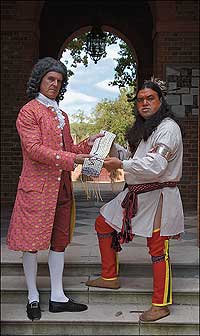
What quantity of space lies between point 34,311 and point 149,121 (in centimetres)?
155

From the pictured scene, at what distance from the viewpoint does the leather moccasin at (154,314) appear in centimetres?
377

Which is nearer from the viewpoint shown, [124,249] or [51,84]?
[51,84]

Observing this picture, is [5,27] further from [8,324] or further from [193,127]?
[8,324]

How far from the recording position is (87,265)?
448 centimetres

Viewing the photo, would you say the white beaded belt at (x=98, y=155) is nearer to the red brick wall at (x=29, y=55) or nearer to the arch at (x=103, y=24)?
the red brick wall at (x=29, y=55)

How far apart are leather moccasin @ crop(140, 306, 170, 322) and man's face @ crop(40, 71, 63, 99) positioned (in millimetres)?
1644

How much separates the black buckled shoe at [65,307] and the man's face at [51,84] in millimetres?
1483

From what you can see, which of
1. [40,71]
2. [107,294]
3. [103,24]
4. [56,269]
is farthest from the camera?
[103,24]

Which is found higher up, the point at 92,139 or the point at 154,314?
the point at 92,139

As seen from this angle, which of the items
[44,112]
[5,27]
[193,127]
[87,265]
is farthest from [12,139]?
[44,112]

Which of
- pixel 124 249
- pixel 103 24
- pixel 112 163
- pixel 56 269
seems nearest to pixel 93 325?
pixel 56 269

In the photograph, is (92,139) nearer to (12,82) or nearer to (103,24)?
(12,82)

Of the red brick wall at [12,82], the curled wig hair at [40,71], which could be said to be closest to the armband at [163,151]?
the curled wig hair at [40,71]

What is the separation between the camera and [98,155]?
355 centimetres
